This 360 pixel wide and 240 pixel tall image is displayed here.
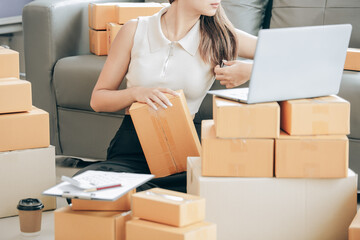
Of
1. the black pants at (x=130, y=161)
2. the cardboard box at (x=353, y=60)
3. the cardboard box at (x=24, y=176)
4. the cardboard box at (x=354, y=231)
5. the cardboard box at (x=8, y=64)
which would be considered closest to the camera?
the cardboard box at (x=354, y=231)

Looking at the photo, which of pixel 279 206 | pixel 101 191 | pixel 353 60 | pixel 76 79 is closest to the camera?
pixel 101 191

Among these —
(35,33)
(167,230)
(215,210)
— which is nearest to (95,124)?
(35,33)

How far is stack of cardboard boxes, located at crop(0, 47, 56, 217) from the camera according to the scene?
2262 mm

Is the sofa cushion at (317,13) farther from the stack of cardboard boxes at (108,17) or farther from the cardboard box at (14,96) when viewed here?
the cardboard box at (14,96)

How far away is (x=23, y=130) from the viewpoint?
2287 millimetres

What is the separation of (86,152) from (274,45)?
4.93 feet

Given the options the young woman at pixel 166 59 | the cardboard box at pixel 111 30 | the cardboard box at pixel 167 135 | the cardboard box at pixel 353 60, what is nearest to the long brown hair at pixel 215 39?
the young woman at pixel 166 59

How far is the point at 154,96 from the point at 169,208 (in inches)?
19.0

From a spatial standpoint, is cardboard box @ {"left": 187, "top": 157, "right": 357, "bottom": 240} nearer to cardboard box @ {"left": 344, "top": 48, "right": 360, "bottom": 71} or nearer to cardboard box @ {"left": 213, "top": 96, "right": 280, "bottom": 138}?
cardboard box @ {"left": 213, "top": 96, "right": 280, "bottom": 138}

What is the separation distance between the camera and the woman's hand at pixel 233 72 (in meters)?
2.07

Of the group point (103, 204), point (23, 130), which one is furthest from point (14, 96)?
point (103, 204)

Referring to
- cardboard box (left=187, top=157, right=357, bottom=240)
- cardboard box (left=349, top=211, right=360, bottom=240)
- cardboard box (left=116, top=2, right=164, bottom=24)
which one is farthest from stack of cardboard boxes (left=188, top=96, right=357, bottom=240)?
cardboard box (left=116, top=2, right=164, bottom=24)

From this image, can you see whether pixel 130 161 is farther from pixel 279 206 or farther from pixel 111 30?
pixel 111 30

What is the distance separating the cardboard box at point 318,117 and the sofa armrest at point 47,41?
1491mm
